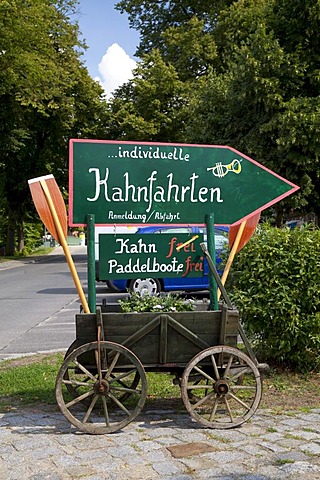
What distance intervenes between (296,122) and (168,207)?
1132cm

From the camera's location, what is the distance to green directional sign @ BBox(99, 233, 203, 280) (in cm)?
537

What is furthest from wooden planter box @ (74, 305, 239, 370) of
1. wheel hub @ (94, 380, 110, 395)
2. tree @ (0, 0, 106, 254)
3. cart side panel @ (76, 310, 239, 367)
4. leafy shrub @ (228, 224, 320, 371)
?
→ tree @ (0, 0, 106, 254)

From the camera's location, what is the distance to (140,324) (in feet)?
16.8

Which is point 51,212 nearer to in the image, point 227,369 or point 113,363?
point 113,363

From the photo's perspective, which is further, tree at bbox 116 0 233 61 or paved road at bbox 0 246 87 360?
Answer: tree at bbox 116 0 233 61

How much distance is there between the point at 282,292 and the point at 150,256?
5.09 ft

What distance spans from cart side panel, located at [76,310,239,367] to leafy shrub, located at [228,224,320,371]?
3.56ft

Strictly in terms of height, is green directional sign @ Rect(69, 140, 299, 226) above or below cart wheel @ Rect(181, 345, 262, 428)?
above

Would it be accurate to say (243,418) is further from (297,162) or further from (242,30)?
(242,30)

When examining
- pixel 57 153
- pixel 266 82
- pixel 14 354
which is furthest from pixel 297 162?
pixel 57 153

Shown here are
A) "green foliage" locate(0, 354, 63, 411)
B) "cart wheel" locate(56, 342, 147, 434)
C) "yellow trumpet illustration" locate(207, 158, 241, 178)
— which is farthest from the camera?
"green foliage" locate(0, 354, 63, 411)

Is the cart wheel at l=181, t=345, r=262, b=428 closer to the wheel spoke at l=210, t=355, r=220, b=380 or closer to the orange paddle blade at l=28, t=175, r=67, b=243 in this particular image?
the wheel spoke at l=210, t=355, r=220, b=380

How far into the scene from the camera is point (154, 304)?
219 inches

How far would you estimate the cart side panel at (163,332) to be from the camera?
5062 millimetres
